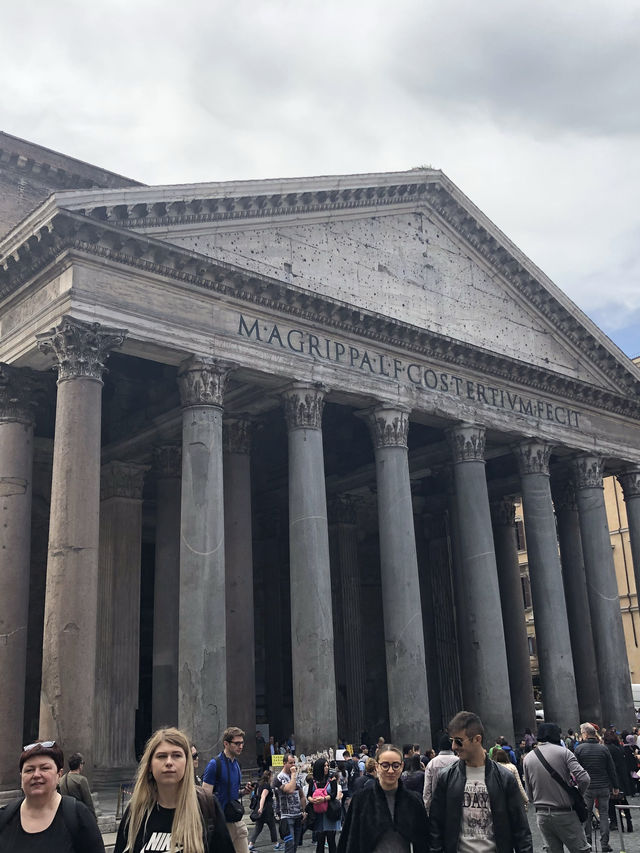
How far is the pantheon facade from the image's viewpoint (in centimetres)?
1385

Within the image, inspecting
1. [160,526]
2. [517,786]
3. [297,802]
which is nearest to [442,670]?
[160,526]

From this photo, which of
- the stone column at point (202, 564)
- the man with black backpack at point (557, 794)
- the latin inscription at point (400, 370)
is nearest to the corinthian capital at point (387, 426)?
the latin inscription at point (400, 370)

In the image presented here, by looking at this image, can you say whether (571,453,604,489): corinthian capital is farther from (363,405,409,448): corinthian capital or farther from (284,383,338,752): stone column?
(284,383,338,752): stone column

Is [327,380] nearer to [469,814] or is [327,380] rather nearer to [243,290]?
[243,290]

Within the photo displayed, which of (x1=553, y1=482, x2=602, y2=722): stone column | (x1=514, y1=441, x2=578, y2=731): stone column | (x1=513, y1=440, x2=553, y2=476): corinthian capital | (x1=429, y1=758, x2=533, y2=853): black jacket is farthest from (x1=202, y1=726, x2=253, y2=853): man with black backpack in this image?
(x1=553, y1=482, x2=602, y2=722): stone column

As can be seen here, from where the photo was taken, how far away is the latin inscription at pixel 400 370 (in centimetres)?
1630

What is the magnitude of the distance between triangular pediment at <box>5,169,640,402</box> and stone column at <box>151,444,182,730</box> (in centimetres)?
513

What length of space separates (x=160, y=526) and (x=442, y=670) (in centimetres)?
1106

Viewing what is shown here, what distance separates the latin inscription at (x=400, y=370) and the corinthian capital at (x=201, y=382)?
1.02 metres

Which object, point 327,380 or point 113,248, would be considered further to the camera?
point 327,380

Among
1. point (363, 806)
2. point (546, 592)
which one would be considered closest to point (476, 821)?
point (363, 806)

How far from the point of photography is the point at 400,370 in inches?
727

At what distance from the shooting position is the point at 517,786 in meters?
4.71

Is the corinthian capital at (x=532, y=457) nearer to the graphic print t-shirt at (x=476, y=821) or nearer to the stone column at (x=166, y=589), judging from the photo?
the stone column at (x=166, y=589)
